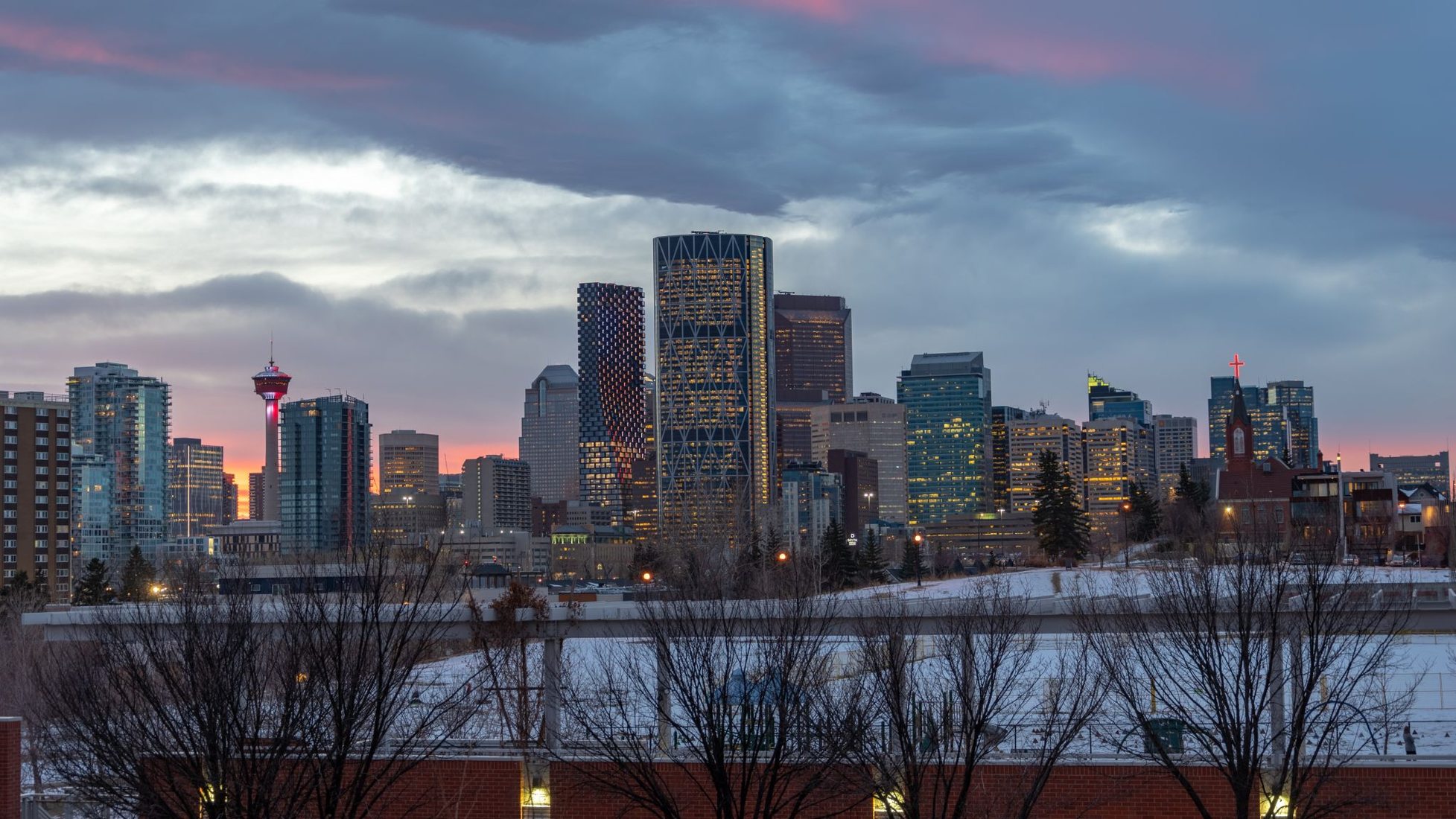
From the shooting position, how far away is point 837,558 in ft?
359

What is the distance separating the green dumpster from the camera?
28.1 m

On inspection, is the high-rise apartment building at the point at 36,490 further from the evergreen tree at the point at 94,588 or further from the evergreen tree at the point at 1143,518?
the evergreen tree at the point at 1143,518

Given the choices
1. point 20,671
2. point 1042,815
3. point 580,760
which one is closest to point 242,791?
point 580,760

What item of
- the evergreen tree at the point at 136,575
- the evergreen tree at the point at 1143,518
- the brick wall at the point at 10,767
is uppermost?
the evergreen tree at the point at 1143,518

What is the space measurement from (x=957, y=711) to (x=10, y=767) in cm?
1677

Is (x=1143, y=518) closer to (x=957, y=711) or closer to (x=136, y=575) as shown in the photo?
(x=136, y=575)

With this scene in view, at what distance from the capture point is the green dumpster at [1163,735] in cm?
2812

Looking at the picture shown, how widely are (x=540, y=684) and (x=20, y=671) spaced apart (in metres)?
25.4

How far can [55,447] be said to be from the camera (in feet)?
619

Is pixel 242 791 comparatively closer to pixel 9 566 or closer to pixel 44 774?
pixel 44 774

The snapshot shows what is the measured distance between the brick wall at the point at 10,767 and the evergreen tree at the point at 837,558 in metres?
69.3

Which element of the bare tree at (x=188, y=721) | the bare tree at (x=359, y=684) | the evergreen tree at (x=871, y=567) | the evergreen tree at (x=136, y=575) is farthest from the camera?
the evergreen tree at (x=871, y=567)

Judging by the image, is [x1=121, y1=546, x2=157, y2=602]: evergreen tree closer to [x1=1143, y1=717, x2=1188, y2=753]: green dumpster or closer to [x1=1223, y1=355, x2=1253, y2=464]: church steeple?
[x1=1143, y1=717, x2=1188, y2=753]: green dumpster

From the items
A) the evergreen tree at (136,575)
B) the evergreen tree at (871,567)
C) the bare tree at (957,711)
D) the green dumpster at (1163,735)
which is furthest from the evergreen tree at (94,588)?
the green dumpster at (1163,735)
